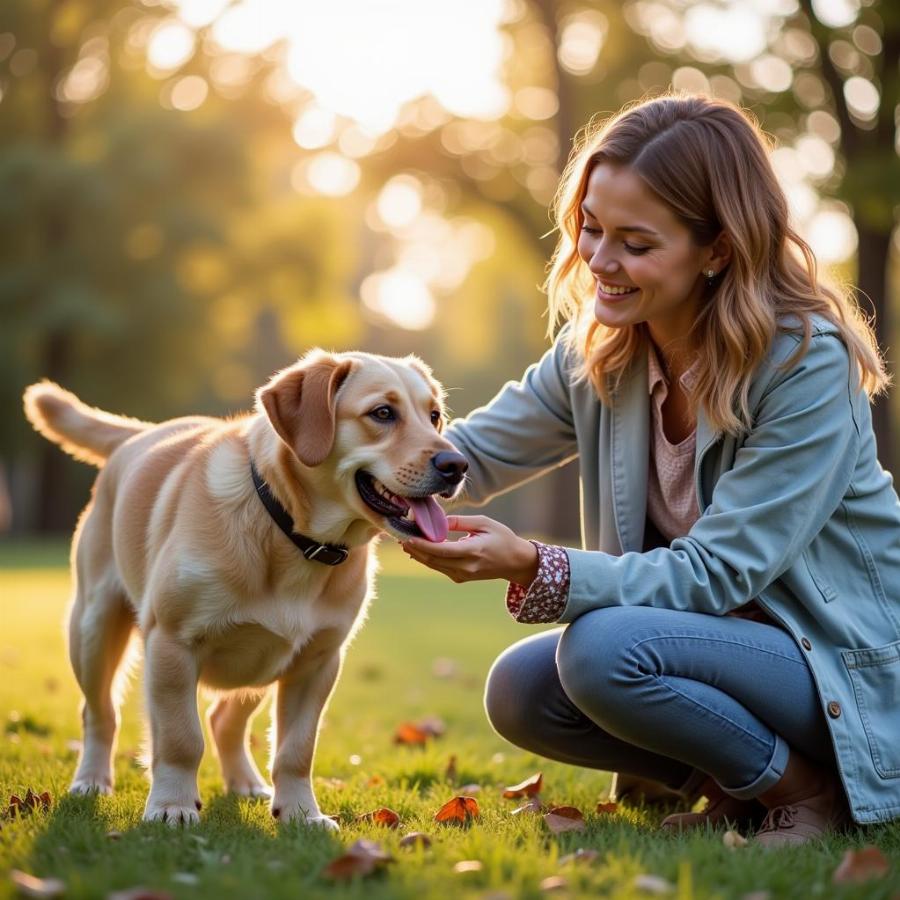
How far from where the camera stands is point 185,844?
2.82 metres

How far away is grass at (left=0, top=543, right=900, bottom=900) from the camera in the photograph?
96.2 inches

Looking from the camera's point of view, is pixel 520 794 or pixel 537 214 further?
pixel 537 214

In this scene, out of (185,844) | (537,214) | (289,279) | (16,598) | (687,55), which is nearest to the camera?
(185,844)

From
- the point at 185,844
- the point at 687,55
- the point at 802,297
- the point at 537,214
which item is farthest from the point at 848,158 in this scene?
the point at 185,844

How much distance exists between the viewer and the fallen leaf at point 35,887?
2305 millimetres

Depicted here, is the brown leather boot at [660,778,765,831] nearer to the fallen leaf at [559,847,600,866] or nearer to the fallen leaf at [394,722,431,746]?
the fallen leaf at [559,847,600,866]

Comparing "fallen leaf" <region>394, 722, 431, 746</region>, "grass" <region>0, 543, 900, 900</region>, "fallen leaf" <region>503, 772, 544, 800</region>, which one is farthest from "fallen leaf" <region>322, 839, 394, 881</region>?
"fallen leaf" <region>394, 722, 431, 746</region>

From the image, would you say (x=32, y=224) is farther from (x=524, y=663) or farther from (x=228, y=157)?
(x=524, y=663)

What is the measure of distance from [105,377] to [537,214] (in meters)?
9.49

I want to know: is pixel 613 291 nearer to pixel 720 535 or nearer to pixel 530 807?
pixel 720 535

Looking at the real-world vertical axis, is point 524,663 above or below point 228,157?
below

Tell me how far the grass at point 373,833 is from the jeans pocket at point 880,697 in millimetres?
196

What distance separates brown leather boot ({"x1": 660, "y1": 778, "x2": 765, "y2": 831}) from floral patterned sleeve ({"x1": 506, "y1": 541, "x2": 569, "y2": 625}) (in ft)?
2.29

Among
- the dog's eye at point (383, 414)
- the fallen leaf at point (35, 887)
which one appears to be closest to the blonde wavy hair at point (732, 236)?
the dog's eye at point (383, 414)
